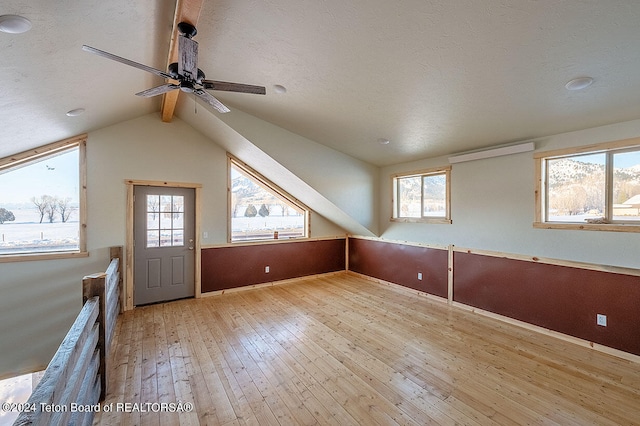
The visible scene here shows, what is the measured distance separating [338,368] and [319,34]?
3045 millimetres

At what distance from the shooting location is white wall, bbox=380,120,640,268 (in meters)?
2.96

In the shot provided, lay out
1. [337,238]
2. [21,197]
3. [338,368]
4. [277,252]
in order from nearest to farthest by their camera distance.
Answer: [338,368] → [21,197] → [277,252] → [337,238]

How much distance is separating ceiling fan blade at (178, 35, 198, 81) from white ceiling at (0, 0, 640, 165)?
1.07ft

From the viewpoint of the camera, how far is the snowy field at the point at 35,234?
351cm

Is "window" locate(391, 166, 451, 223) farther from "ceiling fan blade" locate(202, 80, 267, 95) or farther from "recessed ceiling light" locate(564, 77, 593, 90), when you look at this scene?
"ceiling fan blade" locate(202, 80, 267, 95)

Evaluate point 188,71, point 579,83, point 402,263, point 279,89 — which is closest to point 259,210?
point 279,89

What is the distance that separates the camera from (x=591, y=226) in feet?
10.1

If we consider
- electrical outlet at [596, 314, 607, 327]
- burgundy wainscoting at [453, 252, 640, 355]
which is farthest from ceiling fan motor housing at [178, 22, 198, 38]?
electrical outlet at [596, 314, 607, 327]

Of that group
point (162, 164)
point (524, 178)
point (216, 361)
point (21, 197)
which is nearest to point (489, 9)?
point (524, 178)

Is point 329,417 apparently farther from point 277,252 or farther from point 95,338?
point 277,252

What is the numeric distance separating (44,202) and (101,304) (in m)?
2.60

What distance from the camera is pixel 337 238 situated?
252 inches

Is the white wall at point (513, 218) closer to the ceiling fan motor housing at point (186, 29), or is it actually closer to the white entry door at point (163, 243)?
the ceiling fan motor housing at point (186, 29)

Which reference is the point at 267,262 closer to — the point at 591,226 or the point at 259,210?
the point at 259,210
